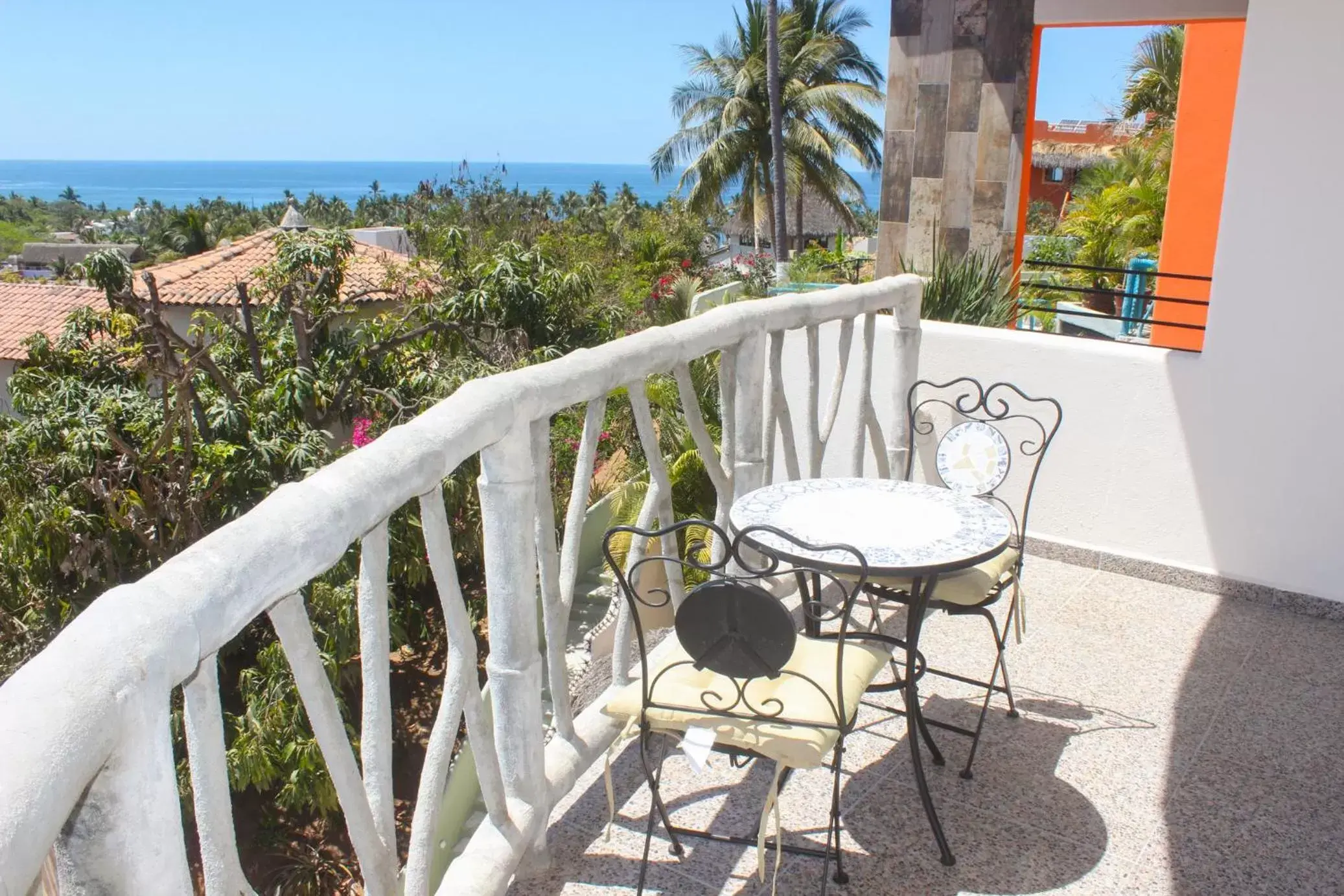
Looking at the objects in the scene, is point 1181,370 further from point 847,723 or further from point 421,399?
point 421,399

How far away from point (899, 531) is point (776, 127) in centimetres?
2539

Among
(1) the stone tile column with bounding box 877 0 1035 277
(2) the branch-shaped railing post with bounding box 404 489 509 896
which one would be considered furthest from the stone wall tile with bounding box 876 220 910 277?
(2) the branch-shaped railing post with bounding box 404 489 509 896

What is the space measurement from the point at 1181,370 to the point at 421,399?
6.17 meters

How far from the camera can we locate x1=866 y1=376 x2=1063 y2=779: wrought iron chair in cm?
287

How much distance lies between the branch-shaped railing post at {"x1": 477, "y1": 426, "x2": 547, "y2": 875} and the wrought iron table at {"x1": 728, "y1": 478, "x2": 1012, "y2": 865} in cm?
54

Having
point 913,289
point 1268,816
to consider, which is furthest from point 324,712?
point 913,289

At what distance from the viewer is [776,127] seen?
26.4 metres

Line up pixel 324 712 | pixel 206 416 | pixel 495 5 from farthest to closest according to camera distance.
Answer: pixel 495 5 < pixel 206 416 < pixel 324 712

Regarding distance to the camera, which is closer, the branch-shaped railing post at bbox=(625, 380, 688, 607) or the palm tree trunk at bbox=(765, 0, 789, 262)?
the branch-shaped railing post at bbox=(625, 380, 688, 607)

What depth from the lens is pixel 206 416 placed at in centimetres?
835

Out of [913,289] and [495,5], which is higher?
[495,5]

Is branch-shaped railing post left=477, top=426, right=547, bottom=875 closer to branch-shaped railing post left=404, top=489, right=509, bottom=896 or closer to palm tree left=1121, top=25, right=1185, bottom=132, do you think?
branch-shaped railing post left=404, top=489, right=509, bottom=896

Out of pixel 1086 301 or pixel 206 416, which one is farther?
pixel 1086 301

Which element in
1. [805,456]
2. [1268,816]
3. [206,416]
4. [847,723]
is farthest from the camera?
[206,416]
